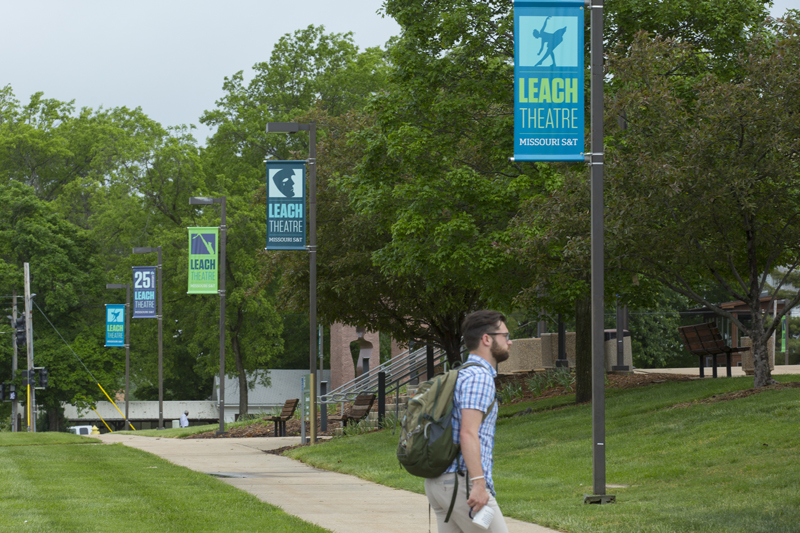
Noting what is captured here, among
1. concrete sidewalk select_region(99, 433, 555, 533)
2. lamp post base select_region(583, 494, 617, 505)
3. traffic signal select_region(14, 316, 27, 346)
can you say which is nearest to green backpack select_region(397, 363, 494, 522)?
concrete sidewalk select_region(99, 433, 555, 533)

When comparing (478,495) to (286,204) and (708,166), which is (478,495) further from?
(286,204)

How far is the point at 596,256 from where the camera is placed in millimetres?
11227

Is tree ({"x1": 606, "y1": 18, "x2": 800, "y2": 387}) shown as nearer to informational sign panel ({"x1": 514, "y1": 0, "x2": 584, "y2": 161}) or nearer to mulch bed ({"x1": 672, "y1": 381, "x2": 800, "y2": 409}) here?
mulch bed ({"x1": 672, "y1": 381, "x2": 800, "y2": 409})

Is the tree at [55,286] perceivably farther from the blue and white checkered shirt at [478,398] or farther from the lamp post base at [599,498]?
the blue and white checkered shirt at [478,398]

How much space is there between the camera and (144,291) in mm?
38281

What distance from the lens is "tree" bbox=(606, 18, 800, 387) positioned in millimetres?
16375

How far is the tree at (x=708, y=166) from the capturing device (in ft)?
53.7

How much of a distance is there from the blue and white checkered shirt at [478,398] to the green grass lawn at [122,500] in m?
4.68

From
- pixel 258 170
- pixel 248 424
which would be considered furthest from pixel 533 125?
pixel 258 170

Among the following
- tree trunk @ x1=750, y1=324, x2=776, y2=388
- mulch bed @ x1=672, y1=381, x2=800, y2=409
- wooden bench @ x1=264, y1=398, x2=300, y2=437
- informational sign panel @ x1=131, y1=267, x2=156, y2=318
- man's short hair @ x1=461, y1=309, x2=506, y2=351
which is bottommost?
wooden bench @ x1=264, y1=398, x2=300, y2=437

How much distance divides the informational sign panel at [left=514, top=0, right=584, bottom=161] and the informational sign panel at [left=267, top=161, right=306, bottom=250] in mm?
10782

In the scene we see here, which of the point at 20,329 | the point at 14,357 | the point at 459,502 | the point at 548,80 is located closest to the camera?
the point at 459,502

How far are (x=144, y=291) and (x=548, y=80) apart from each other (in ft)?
97.1

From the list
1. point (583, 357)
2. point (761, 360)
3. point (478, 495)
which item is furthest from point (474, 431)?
point (583, 357)
